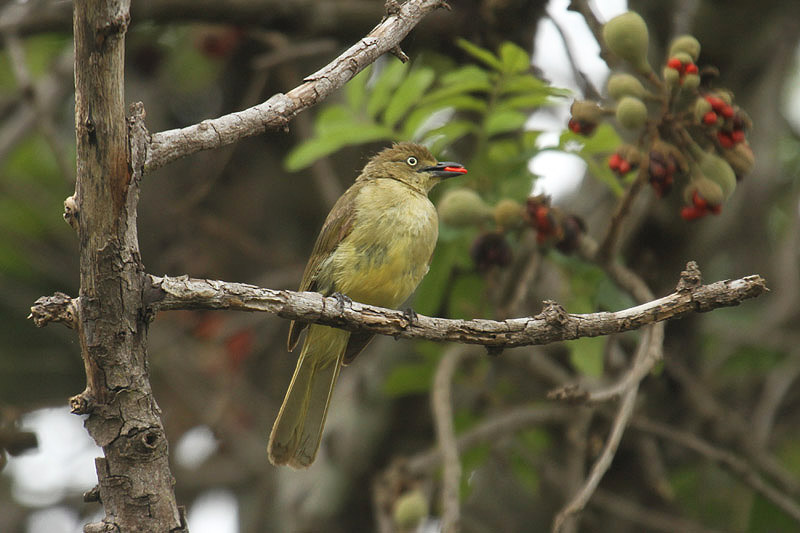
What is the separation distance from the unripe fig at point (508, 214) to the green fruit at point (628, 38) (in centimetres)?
77

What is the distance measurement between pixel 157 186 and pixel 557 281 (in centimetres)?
349

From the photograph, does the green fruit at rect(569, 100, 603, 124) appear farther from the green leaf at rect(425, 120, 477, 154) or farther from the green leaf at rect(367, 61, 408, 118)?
the green leaf at rect(367, 61, 408, 118)

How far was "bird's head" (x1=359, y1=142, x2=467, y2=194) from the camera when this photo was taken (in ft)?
16.1

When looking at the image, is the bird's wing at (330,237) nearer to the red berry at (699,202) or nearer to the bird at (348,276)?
the bird at (348,276)

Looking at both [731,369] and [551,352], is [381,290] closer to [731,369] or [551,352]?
[551,352]

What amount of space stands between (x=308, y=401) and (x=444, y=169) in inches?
56.6

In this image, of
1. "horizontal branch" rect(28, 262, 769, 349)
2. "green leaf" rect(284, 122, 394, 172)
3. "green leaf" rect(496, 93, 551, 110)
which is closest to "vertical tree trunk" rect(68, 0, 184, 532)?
"horizontal branch" rect(28, 262, 769, 349)

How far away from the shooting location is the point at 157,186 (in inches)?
279

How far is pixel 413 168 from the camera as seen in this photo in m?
5.02

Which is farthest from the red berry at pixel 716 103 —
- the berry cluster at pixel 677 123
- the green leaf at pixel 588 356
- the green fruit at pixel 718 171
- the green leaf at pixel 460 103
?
the green leaf at pixel 460 103

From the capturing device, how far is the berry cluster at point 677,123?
3.34 meters

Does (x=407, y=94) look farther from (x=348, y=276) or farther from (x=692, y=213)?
(x=692, y=213)

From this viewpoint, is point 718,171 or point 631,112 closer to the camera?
point 631,112

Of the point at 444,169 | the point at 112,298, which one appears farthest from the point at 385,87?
the point at 112,298
